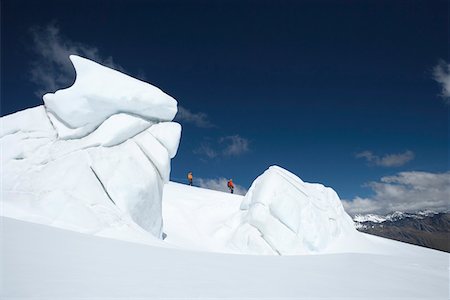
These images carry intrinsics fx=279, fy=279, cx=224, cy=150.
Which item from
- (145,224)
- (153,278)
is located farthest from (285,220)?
(153,278)

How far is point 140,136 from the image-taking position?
40.4 ft

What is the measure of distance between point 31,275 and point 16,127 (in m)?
11.5

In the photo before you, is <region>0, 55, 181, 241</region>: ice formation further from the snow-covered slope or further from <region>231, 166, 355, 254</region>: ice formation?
<region>231, 166, 355, 254</region>: ice formation

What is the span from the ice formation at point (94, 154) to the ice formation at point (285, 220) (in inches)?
231

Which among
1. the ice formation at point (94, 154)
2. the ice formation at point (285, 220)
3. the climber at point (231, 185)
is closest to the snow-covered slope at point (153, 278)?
the ice formation at point (94, 154)

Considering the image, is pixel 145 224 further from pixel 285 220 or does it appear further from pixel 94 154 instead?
pixel 285 220

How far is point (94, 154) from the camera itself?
10.7 meters

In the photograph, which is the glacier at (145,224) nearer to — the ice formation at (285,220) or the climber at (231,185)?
the ice formation at (285,220)

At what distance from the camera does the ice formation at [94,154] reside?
8.93 meters

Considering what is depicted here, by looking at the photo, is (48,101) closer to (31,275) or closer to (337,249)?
(31,275)

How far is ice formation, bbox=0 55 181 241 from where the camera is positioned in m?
8.93

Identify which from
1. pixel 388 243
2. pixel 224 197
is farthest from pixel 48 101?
pixel 388 243

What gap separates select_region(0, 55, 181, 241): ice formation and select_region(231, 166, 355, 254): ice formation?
19.3 ft

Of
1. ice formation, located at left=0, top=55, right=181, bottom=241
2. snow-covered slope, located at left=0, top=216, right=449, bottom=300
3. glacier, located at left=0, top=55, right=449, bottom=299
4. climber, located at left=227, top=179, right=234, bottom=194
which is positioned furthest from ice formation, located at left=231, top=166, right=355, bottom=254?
snow-covered slope, located at left=0, top=216, right=449, bottom=300
